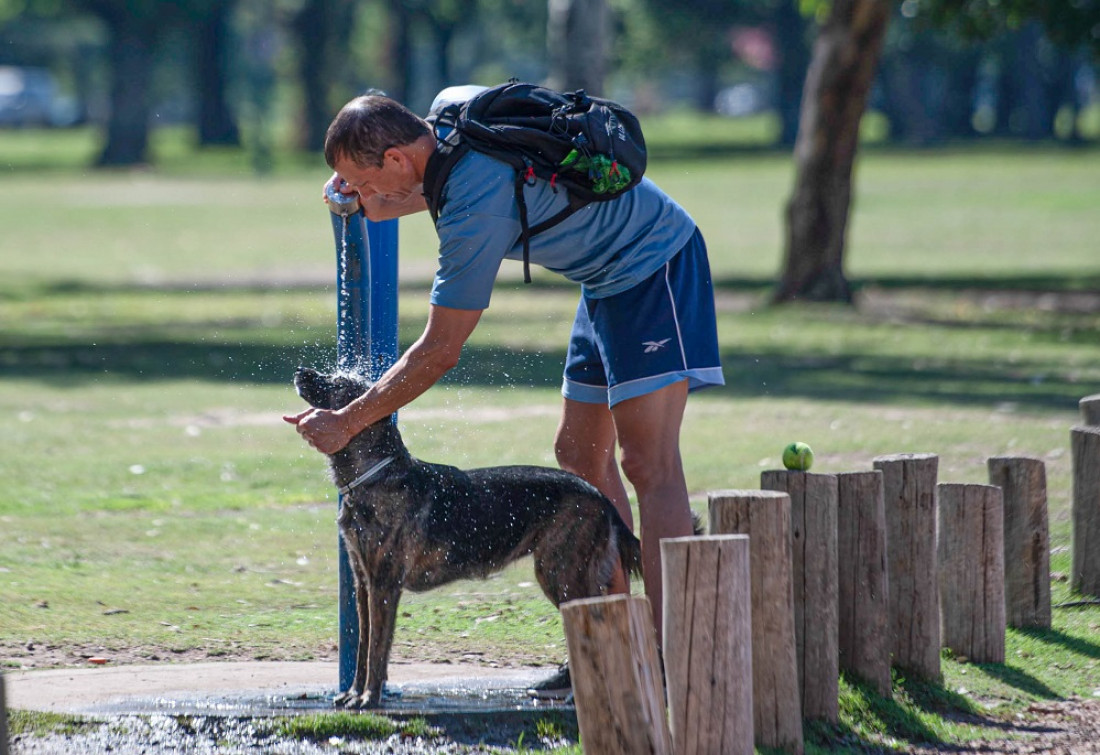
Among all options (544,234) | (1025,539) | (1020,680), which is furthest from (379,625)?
(1025,539)

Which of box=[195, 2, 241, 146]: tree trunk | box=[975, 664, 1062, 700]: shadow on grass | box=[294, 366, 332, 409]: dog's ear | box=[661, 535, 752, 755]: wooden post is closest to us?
box=[661, 535, 752, 755]: wooden post

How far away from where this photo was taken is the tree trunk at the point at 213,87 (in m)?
60.2

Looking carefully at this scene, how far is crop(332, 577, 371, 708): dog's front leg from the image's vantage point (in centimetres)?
526

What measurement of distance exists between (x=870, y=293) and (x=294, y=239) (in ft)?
39.8

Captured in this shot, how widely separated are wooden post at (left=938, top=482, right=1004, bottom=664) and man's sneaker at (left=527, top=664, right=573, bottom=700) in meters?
1.43

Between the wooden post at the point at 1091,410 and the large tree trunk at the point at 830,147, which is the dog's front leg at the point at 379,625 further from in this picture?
the large tree trunk at the point at 830,147

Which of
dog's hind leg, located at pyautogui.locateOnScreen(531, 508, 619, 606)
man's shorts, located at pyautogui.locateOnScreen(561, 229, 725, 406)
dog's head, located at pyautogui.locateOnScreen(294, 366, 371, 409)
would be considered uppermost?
man's shorts, located at pyautogui.locateOnScreen(561, 229, 725, 406)

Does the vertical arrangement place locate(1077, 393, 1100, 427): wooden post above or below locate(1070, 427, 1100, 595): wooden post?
above

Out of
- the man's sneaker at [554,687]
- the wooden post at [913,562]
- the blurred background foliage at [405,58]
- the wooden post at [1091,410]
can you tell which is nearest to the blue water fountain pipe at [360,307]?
the man's sneaker at [554,687]

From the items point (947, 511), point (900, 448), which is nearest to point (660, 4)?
point (900, 448)

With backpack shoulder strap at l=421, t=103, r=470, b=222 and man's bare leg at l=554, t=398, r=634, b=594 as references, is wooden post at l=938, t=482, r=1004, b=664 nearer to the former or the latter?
man's bare leg at l=554, t=398, r=634, b=594

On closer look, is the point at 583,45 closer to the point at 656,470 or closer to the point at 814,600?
the point at 656,470

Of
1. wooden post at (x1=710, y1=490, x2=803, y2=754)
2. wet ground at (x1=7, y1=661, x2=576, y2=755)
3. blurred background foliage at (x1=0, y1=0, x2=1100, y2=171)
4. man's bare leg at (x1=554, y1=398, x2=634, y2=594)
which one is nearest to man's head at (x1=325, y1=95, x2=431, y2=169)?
man's bare leg at (x1=554, y1=398, x2=634, y2=594)

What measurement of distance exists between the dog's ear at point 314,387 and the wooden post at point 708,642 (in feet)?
4.17
